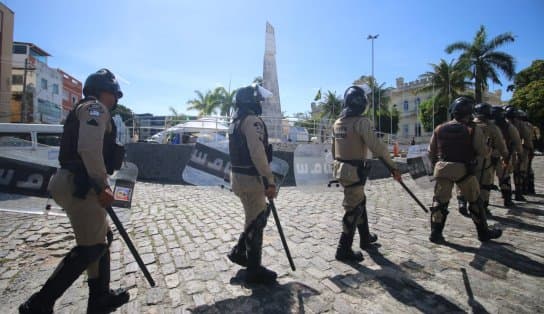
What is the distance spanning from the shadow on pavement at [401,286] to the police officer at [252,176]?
840 mm

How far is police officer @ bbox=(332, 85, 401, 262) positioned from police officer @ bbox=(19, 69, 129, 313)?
2.45 m

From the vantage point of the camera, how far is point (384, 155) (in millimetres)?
3377

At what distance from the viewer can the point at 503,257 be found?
3467 mm

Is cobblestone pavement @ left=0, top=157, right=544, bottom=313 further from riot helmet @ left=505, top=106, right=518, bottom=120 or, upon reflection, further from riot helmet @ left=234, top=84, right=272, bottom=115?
riot helmet @ left=505, top=106, right=518, bottom=120

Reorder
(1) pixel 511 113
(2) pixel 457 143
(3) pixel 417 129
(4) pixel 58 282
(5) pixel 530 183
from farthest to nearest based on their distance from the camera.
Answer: (3) pixel 417 129 < (5) pixel 530 183 < (1) pixel 511 113 < (2) pixel 457 143 < (4) pixel 58 282

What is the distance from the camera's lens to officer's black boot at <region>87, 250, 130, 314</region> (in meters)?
2.39

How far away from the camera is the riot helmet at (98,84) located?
2.52 m

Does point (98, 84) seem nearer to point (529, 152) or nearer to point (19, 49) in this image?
point (529, 152)

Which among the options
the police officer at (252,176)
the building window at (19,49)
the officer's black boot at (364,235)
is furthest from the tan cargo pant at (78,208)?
the building window at (19,49)

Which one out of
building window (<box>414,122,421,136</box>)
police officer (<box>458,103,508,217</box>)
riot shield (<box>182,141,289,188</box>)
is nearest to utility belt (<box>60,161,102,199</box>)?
riot shield (<box>182,141,289,188</box>)

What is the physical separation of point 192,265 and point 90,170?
5.72 ft

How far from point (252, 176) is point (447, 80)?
39.0m

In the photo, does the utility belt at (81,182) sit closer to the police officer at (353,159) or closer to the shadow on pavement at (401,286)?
the shadow on pavement at (401,286)

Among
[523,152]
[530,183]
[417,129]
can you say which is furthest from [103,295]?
[417,129]
